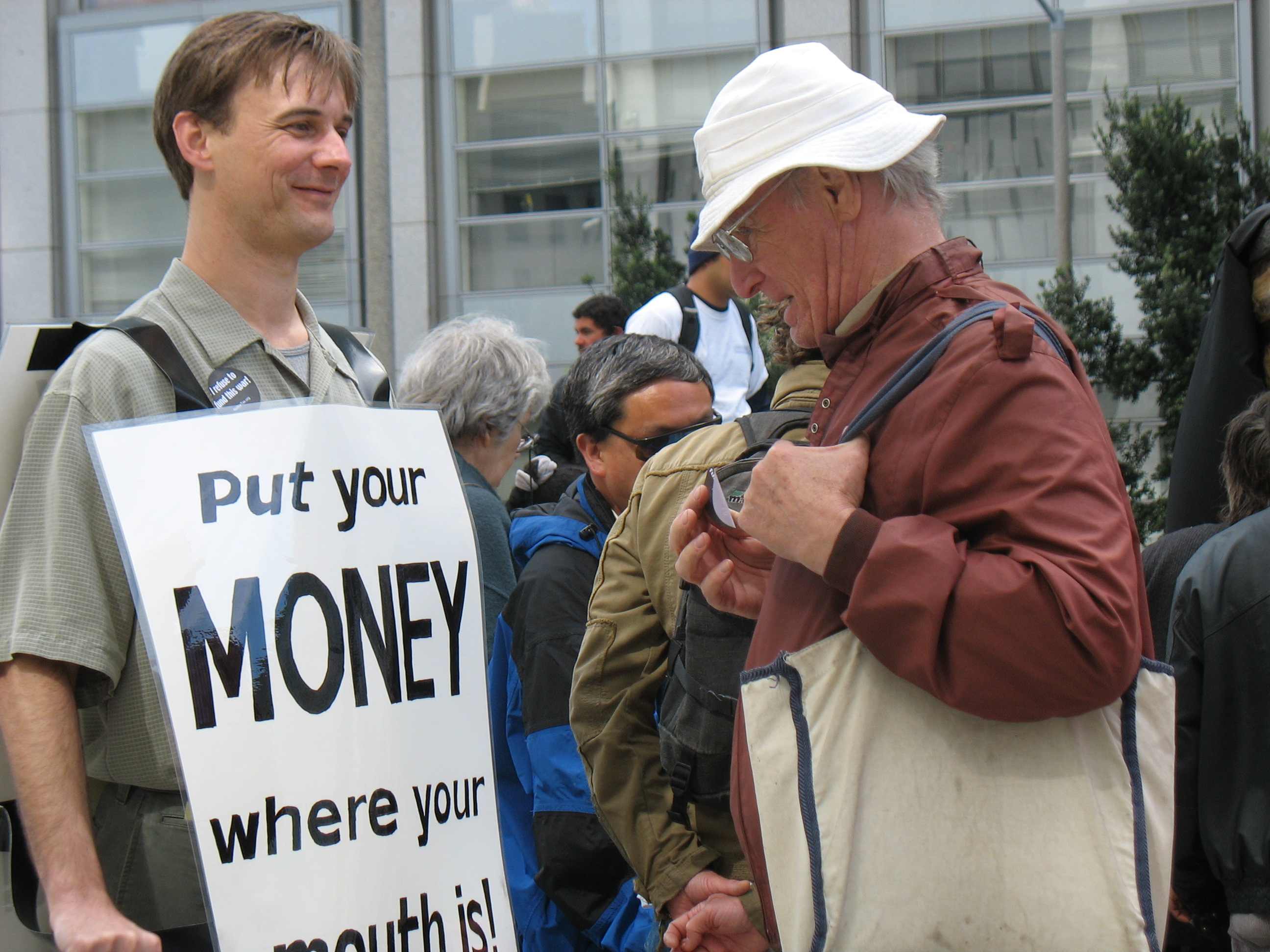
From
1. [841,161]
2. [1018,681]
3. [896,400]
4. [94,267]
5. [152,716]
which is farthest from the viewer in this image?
[94,267]

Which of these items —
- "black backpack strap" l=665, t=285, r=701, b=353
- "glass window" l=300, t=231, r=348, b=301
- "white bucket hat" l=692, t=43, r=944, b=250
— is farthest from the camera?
"glass window" l=300, t=231, r=348, b=301

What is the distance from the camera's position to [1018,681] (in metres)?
1.38

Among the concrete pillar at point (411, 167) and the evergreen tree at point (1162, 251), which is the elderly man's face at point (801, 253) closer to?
the evergreen tree at point (1162, 251)

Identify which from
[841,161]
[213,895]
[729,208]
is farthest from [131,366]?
[841,161]

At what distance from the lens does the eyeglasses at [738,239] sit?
5.71 ft

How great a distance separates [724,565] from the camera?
1.92 metres

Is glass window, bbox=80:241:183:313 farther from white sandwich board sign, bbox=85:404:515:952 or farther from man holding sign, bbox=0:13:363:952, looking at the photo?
white sandwich board sign, bbox=85:404:515:952

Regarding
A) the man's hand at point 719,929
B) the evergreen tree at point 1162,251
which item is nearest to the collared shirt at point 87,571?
the man's hand at point 719,929

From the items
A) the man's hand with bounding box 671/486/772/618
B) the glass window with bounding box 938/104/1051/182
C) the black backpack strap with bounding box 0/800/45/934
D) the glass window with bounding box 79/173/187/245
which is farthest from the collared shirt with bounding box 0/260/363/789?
the glass window with bounding box 79/173/187/245

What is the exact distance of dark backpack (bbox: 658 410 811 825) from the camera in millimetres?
2107

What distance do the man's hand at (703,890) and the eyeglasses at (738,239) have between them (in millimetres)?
1125

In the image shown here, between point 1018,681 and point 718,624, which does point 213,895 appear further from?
point 1018,681

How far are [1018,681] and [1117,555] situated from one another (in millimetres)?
187

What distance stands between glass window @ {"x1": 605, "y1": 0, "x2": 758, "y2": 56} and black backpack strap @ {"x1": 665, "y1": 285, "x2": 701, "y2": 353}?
30.3 feet
